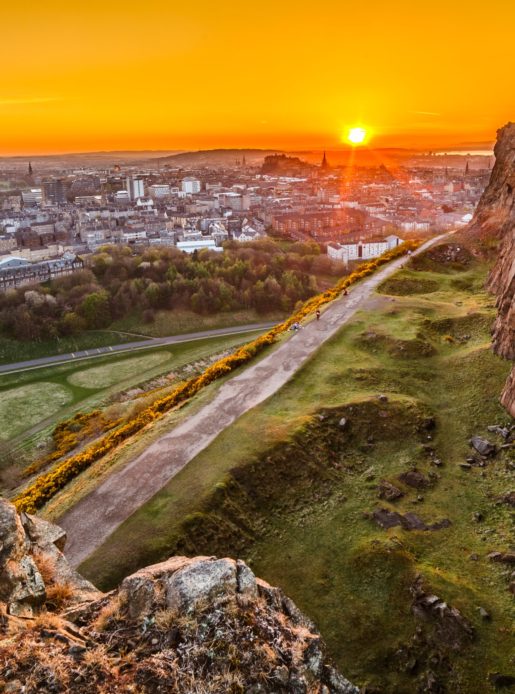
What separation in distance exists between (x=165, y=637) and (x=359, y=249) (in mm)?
124445

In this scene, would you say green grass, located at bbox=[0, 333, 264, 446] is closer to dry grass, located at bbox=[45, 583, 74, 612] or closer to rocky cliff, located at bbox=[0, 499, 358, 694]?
dry grass, located at bbox=[45, 583, 74, 612]

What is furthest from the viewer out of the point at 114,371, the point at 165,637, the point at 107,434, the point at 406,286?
the point at 114,371

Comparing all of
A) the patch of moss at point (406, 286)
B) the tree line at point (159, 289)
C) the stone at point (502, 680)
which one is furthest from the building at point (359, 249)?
the stone at point (502, 680)

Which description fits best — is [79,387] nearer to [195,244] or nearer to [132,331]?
[132,331]

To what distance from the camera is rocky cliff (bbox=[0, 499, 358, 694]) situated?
10977 millimetres

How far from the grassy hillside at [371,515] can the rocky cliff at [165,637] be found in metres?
7.47

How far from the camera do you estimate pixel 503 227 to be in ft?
209

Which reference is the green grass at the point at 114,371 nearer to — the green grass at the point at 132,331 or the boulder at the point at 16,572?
the green grass at the point at 132,331

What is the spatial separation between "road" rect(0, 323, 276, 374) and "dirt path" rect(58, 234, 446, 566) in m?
45.0

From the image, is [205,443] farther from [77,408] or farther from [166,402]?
[77,408]

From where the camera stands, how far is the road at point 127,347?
80.5 metres

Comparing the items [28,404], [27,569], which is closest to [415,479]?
[27,569]

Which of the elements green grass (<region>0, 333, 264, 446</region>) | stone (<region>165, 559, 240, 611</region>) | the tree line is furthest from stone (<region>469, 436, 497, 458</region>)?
the tree line

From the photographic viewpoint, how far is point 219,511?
24406mm
